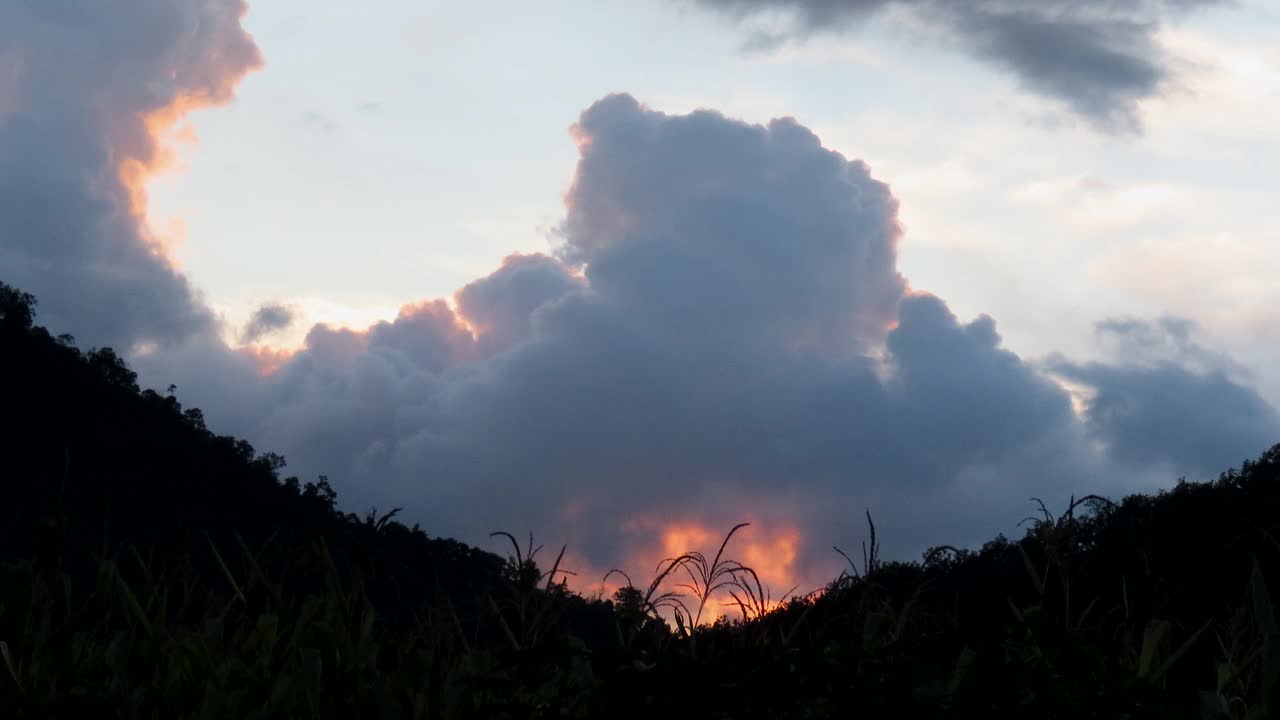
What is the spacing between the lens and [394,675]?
3.77 metres

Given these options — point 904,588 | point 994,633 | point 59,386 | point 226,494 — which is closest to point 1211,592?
point 904,588

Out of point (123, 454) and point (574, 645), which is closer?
point (574, 645)

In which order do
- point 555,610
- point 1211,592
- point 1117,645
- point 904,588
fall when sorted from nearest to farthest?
point 1117,645
point 555,610
point 904,588
point 1211,592

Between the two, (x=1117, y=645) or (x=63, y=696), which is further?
(x=1117, y=645)

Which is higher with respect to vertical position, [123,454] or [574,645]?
[123,454]

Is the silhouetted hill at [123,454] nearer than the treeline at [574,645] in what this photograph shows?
No

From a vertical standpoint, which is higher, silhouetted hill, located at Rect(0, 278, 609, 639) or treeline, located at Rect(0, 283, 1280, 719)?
silhouetted hill, located at Rect(0, 278, 609, 639)

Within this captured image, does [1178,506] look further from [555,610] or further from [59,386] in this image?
[59,386]

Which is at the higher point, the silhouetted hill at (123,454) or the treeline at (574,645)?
the silhouetted hill at (123,454)

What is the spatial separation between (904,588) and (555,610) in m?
1.55

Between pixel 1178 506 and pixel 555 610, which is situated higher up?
pixel 1178 506

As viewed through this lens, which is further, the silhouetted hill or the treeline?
the silhouetted hill

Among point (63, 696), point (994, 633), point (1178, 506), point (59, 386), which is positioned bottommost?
point (63, 696)

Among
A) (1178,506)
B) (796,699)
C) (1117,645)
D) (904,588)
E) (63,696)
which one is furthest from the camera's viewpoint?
(1178,506)
